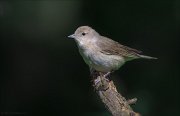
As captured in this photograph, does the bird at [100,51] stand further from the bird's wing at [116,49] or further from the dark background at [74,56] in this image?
the dark background at [74,56]

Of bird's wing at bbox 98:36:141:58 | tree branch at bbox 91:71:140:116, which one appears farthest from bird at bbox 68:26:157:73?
tree branch at bbox 91:71:140:116

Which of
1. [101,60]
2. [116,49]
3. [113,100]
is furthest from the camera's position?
[116,49]

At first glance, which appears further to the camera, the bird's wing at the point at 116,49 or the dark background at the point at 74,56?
the dark background at the point at 74,56

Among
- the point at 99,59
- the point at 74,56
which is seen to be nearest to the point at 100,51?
the point at 99,59

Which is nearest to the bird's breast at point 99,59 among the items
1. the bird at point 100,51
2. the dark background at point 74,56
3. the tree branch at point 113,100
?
the bird at point 100,51

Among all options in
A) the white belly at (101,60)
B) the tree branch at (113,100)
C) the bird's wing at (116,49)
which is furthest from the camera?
the bird's wing at (116,49)

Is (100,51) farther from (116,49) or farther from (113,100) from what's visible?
(113,100)
